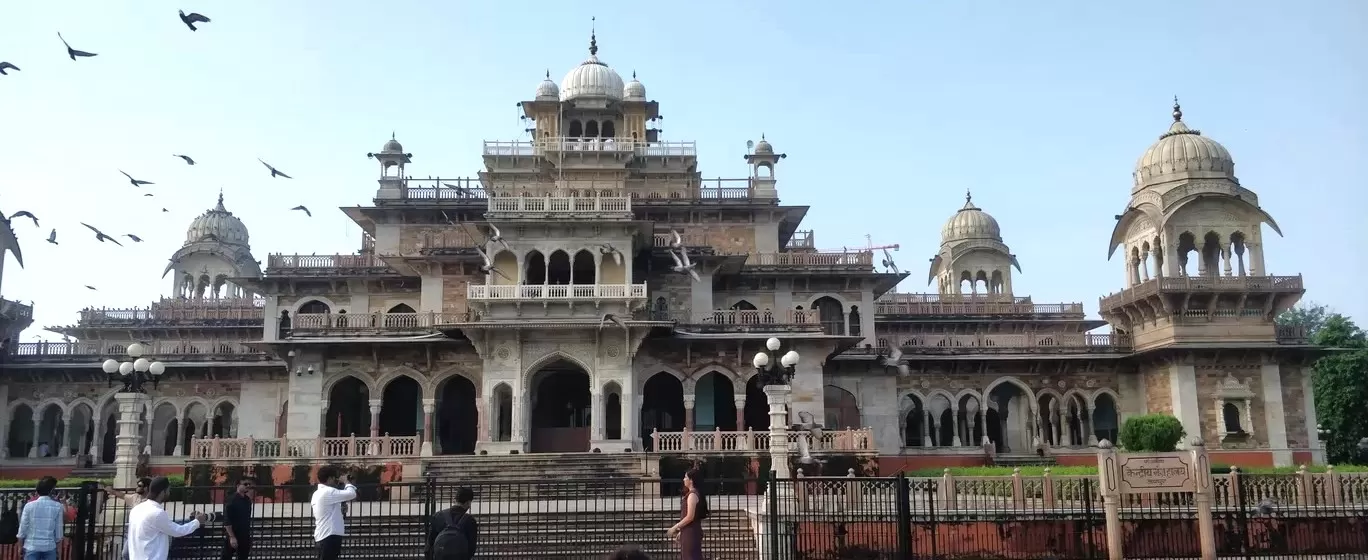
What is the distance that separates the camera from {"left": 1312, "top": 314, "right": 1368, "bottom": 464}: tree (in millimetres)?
42188

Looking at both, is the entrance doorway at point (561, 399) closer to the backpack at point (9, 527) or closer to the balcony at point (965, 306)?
the balcony at point (965, 306)

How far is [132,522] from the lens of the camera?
33.4 ft

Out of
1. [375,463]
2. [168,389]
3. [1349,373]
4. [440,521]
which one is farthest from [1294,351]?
[168,389]

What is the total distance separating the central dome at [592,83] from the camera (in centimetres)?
4147

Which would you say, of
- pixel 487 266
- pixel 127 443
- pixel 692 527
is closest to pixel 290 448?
pixel 127 443

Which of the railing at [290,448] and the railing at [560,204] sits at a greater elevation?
the railing at [560,204]

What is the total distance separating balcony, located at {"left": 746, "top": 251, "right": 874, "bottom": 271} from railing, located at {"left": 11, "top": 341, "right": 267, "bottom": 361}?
18.8 metres

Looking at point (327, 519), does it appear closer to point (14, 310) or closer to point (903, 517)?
point (903, 517)

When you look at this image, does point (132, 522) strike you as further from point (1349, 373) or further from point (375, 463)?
point (1349, 373)

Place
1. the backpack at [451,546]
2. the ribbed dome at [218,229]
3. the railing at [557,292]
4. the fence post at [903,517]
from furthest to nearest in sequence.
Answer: the ribbed dome at [218,229]
the railing at [557,292]
the fence post at [903,517]
the backpack at [451,546]

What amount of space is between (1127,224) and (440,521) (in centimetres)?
3409

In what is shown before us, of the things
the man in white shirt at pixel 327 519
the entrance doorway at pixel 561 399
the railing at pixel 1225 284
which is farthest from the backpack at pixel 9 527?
the railing at pixel 1225 284

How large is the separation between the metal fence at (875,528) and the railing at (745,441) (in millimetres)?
8806

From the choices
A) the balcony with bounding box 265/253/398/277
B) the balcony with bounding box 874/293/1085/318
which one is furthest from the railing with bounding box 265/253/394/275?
the balcony with bounding box 874/293/1085/318
